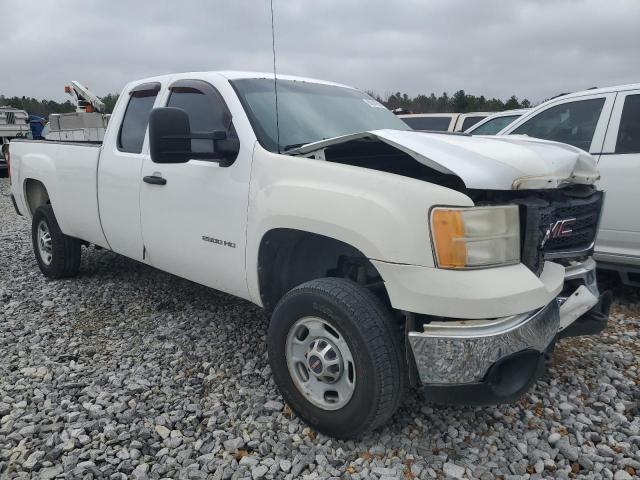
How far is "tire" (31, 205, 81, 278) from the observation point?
5246 millimetres

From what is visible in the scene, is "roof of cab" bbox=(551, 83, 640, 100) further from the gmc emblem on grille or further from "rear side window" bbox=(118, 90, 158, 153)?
"rear side window" bbox=(118, 90, 158, 153)

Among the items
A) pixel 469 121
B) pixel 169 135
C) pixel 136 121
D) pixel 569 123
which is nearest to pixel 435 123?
pixel 469 121

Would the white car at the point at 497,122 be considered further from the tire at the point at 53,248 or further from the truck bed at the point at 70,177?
the tire at the point at 53,248

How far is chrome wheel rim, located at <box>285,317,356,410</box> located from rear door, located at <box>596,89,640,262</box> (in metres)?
3.04

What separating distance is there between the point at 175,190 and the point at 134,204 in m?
0.61

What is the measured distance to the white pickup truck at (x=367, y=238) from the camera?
88.6 inches

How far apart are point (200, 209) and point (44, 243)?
10.1 feet

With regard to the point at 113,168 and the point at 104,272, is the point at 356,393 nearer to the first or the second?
the point at 113,168

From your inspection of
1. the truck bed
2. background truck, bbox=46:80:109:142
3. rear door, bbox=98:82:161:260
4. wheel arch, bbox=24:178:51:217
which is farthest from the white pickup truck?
background truck, bbox=46:80:109:142

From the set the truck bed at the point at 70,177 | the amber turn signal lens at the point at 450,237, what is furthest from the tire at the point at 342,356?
the truck bed at the point at 70,177

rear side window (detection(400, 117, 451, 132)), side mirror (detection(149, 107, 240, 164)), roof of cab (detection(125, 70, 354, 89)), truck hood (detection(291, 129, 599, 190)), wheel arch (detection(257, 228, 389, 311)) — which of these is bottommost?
wheel arch (detection(257, 228, 389, 311))

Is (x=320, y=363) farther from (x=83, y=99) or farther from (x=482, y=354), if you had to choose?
(x=83, y=99)

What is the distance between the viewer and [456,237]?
7.27 ft

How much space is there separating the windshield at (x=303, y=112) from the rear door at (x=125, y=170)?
1035 mm
